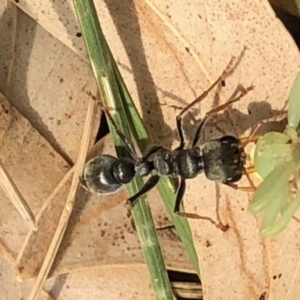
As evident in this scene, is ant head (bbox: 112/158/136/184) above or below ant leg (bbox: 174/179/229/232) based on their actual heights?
above

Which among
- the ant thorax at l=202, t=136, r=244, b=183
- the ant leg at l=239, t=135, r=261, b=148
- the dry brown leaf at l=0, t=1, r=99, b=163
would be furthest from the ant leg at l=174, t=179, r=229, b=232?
the dry brown leaf at l=0, t=1, r=99, b=163

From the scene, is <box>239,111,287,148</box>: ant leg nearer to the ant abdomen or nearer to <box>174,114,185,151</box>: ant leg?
<box>174,114,185,151</box>: ant leg

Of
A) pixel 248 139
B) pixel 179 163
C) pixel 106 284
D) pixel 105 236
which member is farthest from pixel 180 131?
pixel 106 284

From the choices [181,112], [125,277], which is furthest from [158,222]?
[181,112]

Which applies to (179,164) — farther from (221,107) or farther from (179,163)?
(221,107)

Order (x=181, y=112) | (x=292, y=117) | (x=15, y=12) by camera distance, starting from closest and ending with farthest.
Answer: (x=292, y=117)
(x=181, y=112)
(x=15, y=12)

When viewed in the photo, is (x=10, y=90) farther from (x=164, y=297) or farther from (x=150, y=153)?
(x=164, y=297)
